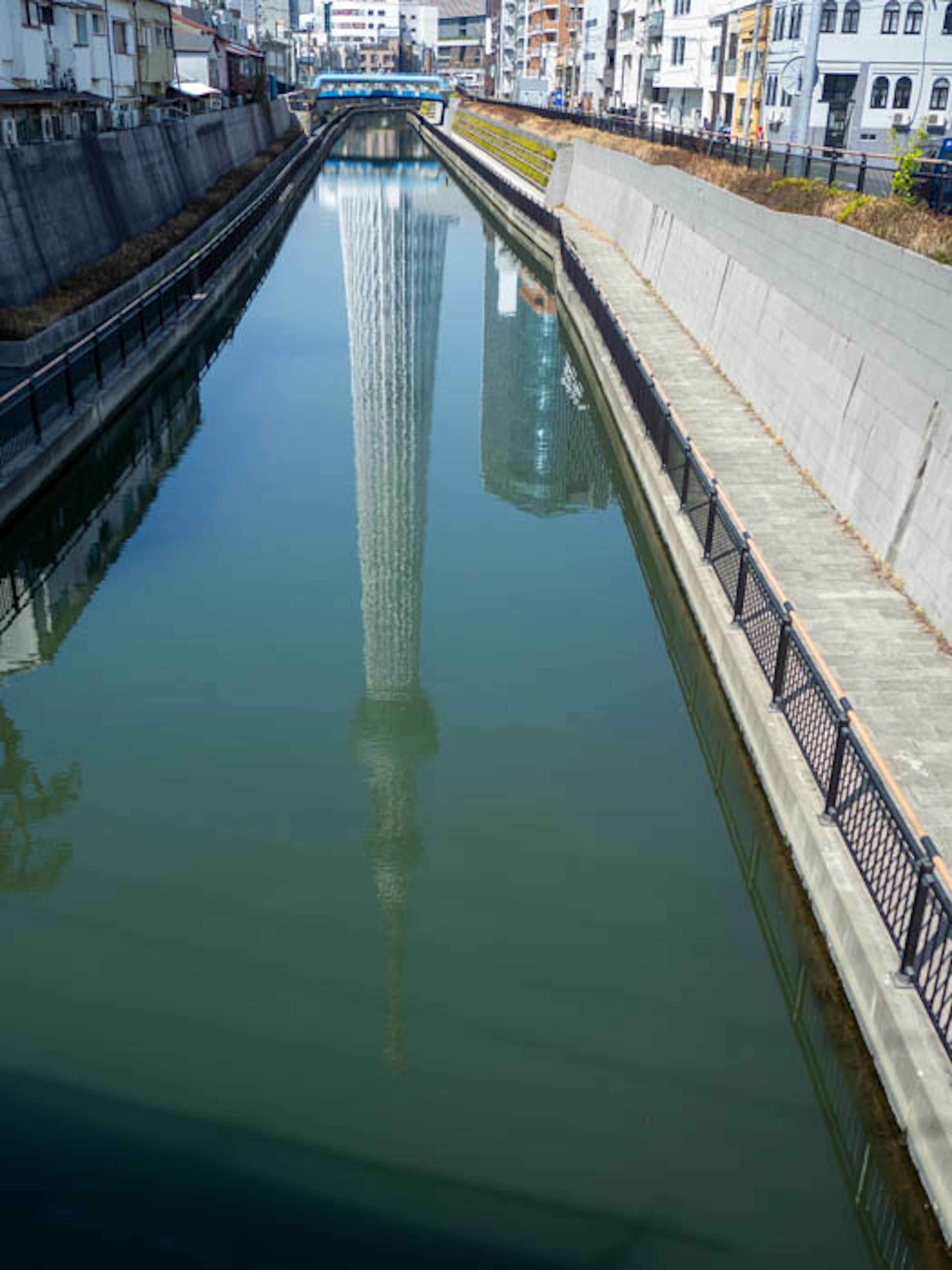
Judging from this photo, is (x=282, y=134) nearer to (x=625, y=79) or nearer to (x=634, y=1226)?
(x=625, y=79)

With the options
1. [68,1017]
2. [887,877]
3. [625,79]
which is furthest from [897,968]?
[625,79]

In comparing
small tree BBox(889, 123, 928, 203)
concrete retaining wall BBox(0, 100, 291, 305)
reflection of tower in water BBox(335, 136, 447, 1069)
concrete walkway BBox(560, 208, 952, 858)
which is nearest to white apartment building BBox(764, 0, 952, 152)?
reflection of tower in water BBox(335, 136, 447, 1069)

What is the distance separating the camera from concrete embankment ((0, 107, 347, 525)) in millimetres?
17891

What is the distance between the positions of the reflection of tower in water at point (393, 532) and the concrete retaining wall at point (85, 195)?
287 inches

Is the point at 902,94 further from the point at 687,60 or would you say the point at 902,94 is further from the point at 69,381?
the point at 69,381

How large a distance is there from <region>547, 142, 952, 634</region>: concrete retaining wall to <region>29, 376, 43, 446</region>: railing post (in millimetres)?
11643

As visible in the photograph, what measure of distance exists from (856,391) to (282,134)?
302ft

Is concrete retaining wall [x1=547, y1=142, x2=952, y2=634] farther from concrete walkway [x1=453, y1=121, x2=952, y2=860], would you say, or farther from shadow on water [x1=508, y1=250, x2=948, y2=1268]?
shadow on water [x1=508, y1=250, x2=948, y2=1268]

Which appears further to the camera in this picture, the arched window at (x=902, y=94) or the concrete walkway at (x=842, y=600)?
the arched window at (x=902, y=94)

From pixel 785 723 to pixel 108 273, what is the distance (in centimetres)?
2498

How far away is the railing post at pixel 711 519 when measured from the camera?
1355 cm

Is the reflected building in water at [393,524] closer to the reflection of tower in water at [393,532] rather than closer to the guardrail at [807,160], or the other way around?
the reflection of tower in water at [393,532]

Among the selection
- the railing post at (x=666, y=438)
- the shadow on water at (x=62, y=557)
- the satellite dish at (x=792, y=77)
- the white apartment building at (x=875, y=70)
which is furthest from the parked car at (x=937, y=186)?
the satellite dish at (x=792, y=77)

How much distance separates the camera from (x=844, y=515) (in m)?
14.9
